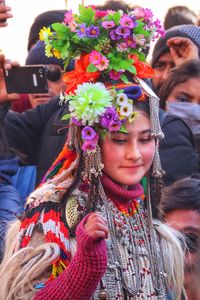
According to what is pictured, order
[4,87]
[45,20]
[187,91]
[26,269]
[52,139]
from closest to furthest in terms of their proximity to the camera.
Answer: [26,269] → [4,87] → [52,139] → [187,91] → [45,20]

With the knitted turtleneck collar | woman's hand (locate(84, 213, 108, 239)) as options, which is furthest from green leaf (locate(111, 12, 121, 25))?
woman's hand (locate(84, 213, 108, 239))

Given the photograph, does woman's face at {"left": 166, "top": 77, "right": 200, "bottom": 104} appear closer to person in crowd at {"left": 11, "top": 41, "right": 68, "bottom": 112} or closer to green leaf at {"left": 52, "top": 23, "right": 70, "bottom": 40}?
person in crowd at {"left": 11, "top": 41, "right": 68, "bottom": 112}

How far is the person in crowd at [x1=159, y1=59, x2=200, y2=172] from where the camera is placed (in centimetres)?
464

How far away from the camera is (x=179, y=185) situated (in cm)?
390

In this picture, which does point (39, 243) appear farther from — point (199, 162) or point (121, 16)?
point (199, 162)

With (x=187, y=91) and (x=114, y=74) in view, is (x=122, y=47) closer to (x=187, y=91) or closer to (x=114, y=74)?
(x=114, y=74)

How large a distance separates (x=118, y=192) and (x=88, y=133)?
245mm

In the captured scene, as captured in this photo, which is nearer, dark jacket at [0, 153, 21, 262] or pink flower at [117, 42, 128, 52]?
pink flower at [117, 42, 128, 52]

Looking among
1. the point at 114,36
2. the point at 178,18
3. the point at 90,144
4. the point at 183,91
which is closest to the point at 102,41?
the point at 114,36

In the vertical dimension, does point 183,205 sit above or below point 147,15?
below

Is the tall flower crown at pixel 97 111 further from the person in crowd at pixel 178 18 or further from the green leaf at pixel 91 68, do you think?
the person in crowd at pixel 178 18

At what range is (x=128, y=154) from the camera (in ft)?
10.4

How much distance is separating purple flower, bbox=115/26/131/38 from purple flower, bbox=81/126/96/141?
36 centimetres

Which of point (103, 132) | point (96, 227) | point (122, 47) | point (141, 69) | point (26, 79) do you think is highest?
point (122, 47)
